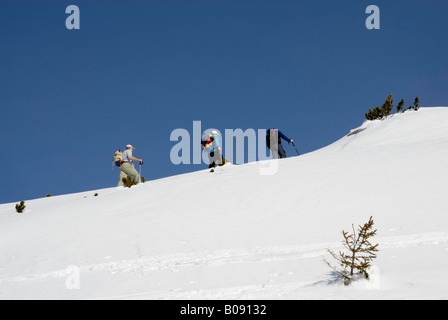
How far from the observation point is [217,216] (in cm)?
748

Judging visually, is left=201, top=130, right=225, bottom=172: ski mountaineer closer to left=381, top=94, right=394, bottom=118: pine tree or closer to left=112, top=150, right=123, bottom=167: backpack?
left=112, top=150, right=123, bottom=167: backpack

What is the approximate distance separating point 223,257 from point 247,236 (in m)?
0.93

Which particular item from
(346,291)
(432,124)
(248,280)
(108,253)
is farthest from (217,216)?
(432,124)

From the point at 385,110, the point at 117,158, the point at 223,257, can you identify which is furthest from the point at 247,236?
the point at 385,110

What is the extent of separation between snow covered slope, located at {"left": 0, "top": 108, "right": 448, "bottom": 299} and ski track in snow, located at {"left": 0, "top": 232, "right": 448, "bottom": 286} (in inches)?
1.1

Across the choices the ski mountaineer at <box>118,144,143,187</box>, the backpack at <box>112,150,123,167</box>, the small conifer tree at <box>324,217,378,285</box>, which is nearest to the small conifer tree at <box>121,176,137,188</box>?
the ski mountaineer at <box>118,144,143,187</box>

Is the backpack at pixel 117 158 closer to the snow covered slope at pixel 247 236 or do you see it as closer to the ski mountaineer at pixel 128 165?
the ski mountaineer at pixel 128 165

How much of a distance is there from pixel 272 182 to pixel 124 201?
3.92 m

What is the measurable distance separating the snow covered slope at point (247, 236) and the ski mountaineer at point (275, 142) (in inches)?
191

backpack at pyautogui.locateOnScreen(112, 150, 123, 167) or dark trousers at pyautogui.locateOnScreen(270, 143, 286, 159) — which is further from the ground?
dark trousers at pyautogui.locateOnScreen(270, 143, 286, 159)

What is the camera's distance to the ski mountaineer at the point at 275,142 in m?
15.8

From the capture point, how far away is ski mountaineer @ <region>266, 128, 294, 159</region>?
51.7ft

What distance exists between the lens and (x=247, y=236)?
6242 millimetres
